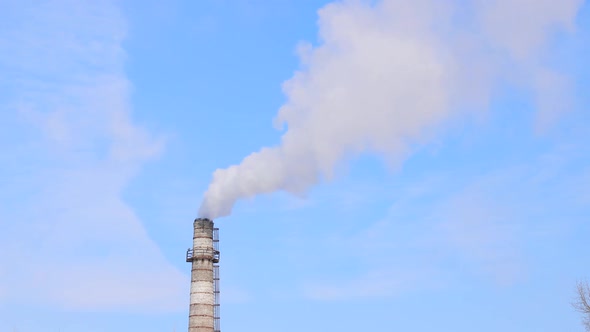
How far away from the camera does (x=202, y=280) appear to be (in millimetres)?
57375

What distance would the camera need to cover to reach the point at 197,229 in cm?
5806

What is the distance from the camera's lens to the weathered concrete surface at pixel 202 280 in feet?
186

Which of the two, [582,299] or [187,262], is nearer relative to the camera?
[582,299]

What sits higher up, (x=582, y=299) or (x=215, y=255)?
(x=215, y=255)

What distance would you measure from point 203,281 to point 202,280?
0.09 metres

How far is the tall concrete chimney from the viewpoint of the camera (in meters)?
56.9

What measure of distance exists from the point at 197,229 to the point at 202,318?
5.60 m

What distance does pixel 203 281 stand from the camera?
2259 inches

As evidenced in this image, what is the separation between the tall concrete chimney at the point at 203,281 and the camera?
56875 millimetres

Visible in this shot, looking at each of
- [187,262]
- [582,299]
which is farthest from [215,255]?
[582,299]

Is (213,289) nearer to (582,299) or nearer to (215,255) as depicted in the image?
(215,255)

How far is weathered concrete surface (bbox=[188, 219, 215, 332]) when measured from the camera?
5684cm

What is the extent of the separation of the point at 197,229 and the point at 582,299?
77.3ft

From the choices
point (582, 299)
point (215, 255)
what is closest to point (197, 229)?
point (215, 255)
